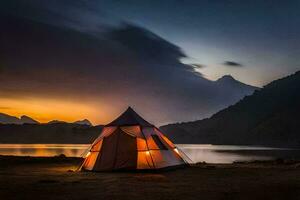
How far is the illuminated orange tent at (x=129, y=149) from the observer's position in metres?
19.5

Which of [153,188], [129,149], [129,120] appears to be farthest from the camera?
[129,120]

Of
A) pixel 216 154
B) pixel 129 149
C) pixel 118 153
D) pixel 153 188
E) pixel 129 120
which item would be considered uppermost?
pixel 129 120

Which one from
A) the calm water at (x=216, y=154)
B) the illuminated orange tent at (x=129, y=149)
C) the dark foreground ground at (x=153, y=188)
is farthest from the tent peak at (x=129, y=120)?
the calm water at (x=216, y=154)

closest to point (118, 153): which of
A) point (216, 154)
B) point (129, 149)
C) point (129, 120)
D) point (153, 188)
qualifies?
point (129, 149)

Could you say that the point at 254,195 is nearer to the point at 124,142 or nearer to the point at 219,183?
the point at 219,183

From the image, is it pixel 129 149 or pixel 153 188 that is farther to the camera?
pixel 129 149

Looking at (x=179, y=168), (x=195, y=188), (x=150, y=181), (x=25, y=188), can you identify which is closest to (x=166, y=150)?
(x=179, y=168)

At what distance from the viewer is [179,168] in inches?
845

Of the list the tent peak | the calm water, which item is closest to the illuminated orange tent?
the tent peak

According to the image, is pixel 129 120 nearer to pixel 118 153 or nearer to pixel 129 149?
pixel 129 149

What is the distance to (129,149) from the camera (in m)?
19.8

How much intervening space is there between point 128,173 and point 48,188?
20.6ft

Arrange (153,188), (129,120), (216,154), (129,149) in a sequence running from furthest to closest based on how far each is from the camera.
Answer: (216,154) → (129,120) → (129,149) → (153,188)

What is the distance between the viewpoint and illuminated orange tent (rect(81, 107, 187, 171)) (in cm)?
1955
